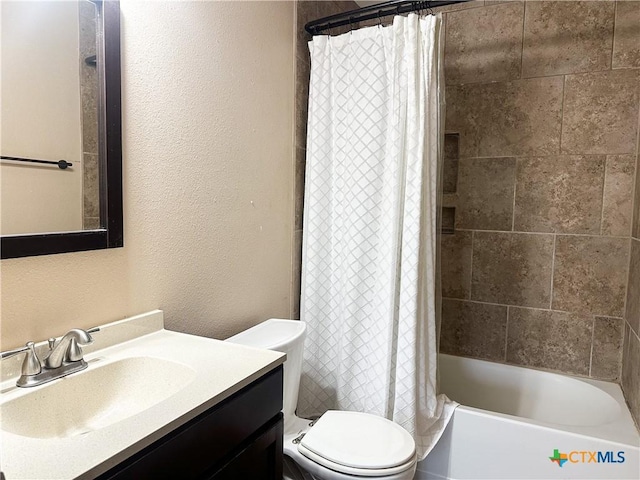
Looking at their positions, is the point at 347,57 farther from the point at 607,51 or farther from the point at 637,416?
the point at 637,416

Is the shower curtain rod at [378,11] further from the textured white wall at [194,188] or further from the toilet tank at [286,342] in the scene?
the toilet tank at [286,342]

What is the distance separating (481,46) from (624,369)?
1.87 m

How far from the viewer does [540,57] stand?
2.29 meters

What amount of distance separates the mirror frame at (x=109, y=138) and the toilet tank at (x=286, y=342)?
2.02 feet

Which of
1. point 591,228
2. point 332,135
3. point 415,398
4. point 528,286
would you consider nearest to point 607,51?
point 591,228

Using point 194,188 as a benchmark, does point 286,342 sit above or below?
below

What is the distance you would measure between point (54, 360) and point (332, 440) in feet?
3.08

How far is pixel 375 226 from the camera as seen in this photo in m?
1.86

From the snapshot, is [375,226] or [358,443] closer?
[358,443]

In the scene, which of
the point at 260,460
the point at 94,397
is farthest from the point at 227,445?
the point at 94,397

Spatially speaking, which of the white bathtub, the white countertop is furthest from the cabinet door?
the white bathtub

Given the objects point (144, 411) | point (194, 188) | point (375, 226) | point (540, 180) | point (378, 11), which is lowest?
point (144, 411)

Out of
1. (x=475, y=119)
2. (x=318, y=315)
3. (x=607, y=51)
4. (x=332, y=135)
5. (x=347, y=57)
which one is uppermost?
(x=607, y=51)

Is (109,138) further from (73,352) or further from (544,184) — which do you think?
(544,184)
